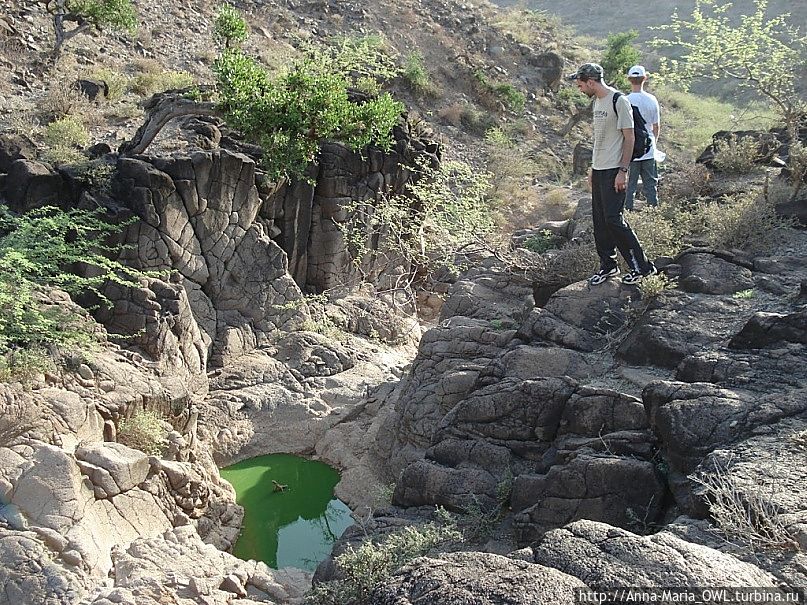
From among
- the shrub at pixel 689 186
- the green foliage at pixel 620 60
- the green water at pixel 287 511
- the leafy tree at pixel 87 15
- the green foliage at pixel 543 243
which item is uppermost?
the green foliage at pixel 620 60

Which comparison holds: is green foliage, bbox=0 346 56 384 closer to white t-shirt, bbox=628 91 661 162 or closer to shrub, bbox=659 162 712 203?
white t-shirt, bbox=628 91 661 162

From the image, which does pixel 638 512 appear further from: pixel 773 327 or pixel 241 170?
pixel 241 170

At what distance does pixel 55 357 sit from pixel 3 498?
73.5 inches

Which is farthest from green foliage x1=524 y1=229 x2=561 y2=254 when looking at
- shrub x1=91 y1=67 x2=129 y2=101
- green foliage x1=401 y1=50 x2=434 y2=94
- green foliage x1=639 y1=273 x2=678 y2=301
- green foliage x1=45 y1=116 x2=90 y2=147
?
green foliage x1=401 y1=50 x2=434 y2=94

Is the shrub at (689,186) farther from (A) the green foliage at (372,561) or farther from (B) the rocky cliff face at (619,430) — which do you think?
(A) the green foliage at (372,561)

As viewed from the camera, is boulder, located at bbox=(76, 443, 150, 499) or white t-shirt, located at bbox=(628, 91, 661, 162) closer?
boulder, located at bbox=(76, 443, 150, 499)

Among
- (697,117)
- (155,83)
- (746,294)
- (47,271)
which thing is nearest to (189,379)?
(47,271)

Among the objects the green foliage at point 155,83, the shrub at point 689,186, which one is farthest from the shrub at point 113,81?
the shrub at point 689,186

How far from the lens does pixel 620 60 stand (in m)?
23.5

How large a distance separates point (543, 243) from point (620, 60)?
1393 cm

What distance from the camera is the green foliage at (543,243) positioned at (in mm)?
12078

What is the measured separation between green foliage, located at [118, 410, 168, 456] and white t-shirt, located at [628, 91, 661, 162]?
5799mm

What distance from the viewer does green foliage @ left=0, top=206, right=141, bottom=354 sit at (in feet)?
23.5

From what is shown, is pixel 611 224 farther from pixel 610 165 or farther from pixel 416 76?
pixel 416 76
